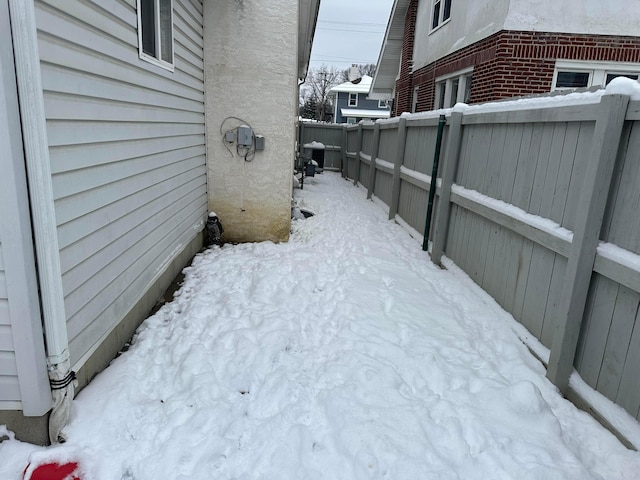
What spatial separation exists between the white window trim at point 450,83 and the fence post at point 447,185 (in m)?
4.20

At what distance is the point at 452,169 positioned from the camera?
5.16 metres

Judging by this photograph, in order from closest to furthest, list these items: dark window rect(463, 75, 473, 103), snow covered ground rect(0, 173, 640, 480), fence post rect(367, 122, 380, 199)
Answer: snow covered ground rect(0, 173, 640, 480)
dark window rect(463, 75, 473, 103)
fence post rect(367, 122, 380, 199)

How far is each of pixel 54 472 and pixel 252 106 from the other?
4866mm

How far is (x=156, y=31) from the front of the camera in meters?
3.92

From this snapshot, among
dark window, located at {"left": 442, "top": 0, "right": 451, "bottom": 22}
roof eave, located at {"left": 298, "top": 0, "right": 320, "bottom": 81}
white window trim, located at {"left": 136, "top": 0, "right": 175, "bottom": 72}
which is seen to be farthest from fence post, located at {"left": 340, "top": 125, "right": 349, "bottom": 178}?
white window trim, located at {"left": 136, "top": 0, "right": 175, "bottom": 72}

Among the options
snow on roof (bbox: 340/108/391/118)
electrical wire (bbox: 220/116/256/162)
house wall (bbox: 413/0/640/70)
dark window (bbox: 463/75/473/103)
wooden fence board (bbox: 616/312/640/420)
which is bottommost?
wooden fence board (bbox: 616/312/640/420)

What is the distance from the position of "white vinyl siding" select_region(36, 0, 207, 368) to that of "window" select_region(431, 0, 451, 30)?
25.4 ft

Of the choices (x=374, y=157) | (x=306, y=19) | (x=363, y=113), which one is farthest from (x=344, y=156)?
(x=363, y=113)

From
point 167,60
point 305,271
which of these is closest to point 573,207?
point 305,271

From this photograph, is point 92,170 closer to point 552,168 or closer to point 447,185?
point 552,168

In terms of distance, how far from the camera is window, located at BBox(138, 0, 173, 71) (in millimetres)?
3612

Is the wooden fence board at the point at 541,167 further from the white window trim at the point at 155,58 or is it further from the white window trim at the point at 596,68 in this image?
the white window trim at the point at 596,68

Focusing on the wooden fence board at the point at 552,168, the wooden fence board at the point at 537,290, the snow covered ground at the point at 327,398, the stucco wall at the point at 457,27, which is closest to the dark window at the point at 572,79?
the stucco wall at the point at 457,27

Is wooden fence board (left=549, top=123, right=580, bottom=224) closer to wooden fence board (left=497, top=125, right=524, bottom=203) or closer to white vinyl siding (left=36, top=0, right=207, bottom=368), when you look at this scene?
wooden fence board (left=497, top=125, right=524, bottom=203)
